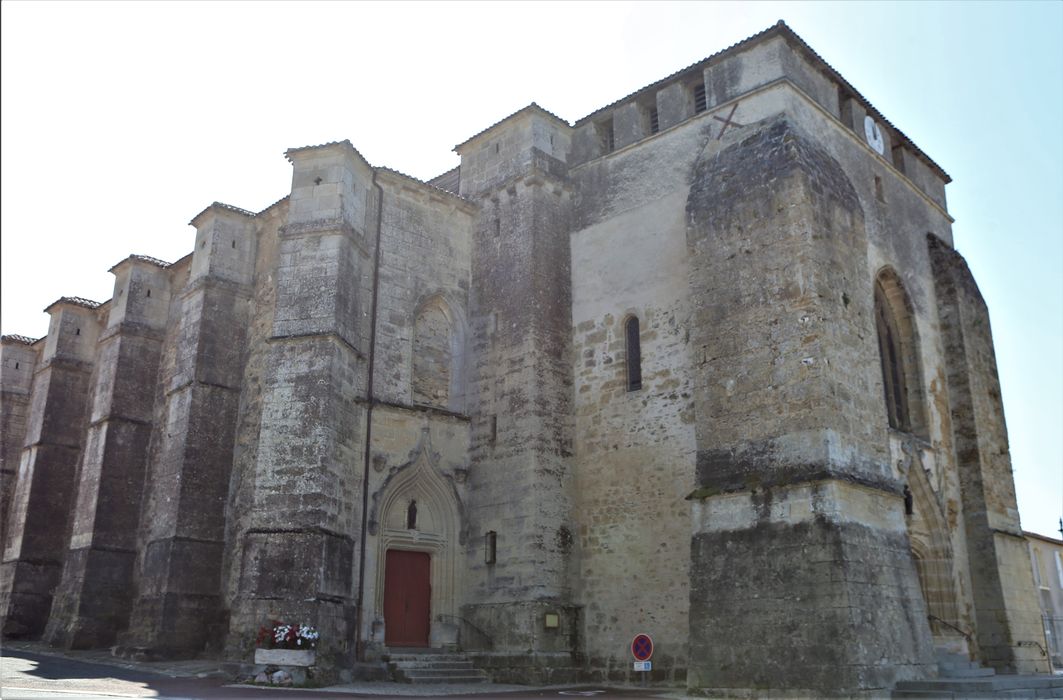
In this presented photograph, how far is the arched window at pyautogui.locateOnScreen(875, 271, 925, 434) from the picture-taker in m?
16.2

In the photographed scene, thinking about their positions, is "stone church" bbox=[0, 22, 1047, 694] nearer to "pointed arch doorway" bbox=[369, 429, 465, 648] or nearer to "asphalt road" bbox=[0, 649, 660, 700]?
"pointed arch doorway" bbox=[369, 429, 465, 648]

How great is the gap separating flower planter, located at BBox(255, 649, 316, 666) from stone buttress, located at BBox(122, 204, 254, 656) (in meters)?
2.99

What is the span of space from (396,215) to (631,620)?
27.0ft

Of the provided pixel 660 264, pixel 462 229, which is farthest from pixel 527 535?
pixel 462 229

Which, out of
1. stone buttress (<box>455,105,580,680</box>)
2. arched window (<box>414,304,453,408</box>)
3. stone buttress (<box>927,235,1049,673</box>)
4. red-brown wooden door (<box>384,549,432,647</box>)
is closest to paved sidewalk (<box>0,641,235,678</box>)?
red-brown wooden door (<box>384,549,432,647</box>)

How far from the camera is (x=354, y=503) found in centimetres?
1464

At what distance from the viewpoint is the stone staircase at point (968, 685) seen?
1050 centimetres

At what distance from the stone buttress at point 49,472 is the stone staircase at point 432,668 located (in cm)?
994

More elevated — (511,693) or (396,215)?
(396,215)

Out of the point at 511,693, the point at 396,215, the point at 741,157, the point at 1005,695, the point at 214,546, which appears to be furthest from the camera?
the point at 396,215

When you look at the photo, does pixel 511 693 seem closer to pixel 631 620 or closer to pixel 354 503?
pixel 631 620

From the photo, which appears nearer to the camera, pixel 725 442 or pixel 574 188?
pixel 725 442

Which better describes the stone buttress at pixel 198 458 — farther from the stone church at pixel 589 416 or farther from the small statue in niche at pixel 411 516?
the small statue in niche at pixel 411 516

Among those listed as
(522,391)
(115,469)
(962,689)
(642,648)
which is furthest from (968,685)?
(115,469)
